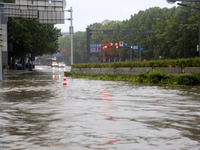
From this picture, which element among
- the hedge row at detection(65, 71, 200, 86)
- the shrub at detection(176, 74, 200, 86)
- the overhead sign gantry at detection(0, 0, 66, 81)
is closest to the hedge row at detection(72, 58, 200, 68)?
the hedge row at detection(65, 71, 200, 86)

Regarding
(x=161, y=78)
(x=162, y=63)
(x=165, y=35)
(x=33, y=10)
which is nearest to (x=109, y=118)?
(x=161, y=78)

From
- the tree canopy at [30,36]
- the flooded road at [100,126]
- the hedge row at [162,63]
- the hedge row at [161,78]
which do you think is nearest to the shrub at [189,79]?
the hedge row at [161,78]

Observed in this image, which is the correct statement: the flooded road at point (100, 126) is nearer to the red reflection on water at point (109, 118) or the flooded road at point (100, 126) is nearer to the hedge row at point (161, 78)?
the red reflection on water at point (109, 118)

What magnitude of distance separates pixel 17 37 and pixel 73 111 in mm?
54650

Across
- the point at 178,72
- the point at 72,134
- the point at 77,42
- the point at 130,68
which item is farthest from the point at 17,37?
the point at 77,42

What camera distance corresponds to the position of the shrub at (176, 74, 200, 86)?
2618cm

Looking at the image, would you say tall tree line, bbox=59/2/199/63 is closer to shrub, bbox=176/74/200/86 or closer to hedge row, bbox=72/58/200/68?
hedge row, bbox=72/58/200/68

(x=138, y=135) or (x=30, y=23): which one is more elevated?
(x=30, y=23)

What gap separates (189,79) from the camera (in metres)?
26.7

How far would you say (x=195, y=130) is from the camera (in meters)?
9.24

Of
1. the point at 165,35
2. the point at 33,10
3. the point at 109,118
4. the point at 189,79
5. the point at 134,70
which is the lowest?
the point at 109,118

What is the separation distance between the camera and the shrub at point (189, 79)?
85.9 ft

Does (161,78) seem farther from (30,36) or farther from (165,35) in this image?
(165,35)

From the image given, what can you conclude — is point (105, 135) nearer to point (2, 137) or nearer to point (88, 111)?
point (2, 137)
